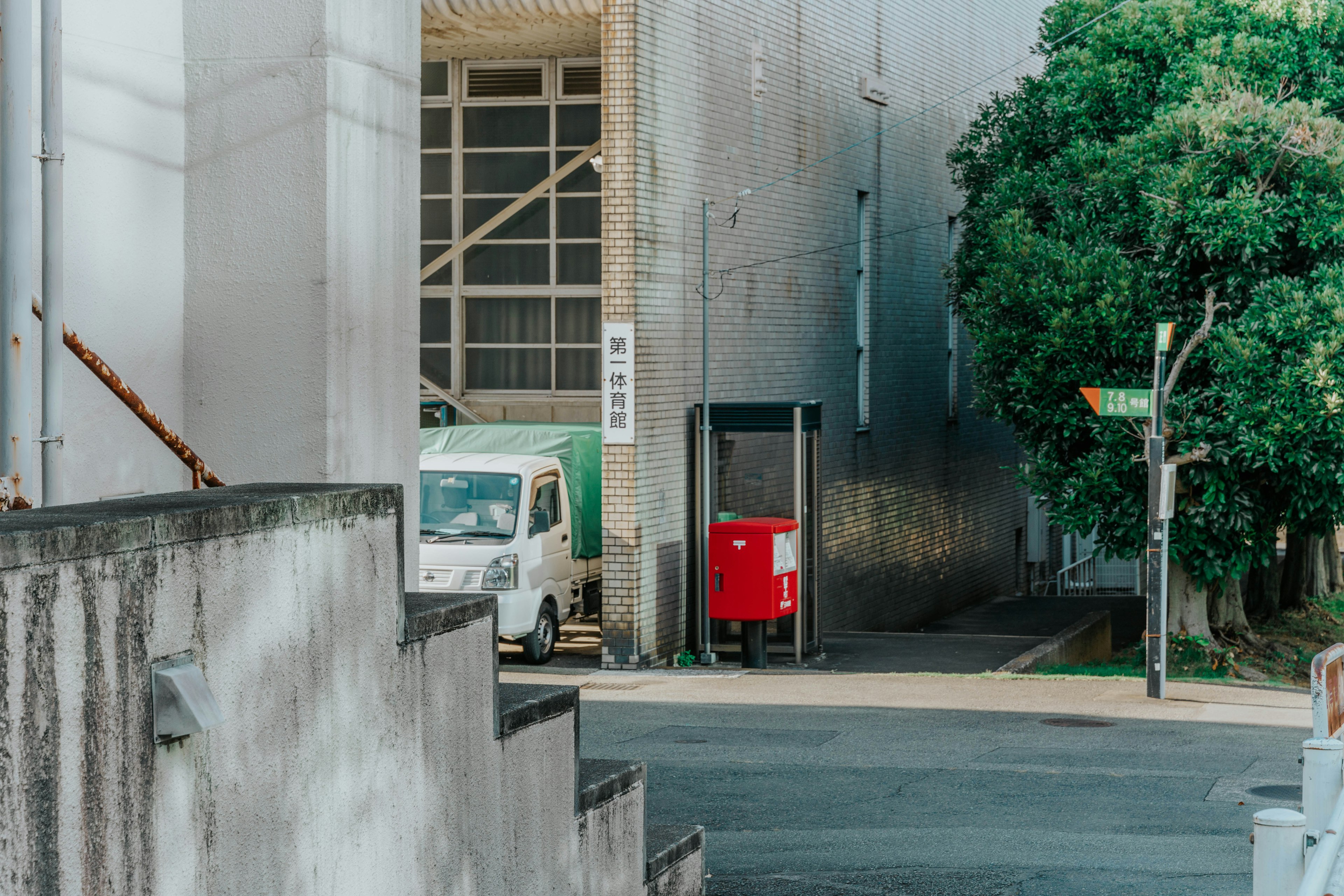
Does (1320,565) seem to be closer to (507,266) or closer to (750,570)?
(750,570)

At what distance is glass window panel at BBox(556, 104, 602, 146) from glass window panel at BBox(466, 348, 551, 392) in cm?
276

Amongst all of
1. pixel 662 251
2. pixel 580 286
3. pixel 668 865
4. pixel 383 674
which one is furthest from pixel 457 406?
pixel 383 674

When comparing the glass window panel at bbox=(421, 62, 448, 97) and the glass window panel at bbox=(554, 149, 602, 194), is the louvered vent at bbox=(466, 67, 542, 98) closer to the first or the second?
the glass window panel at bbox=(421, 62, 448, 97)

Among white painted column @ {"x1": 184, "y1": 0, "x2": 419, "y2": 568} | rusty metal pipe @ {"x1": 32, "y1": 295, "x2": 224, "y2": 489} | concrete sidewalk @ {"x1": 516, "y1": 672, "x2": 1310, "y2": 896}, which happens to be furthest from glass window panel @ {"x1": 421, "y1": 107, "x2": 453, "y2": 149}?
rusty metal pipe @ {"x1": 32, "y1": 295, "x2": 224, "y2": 489}

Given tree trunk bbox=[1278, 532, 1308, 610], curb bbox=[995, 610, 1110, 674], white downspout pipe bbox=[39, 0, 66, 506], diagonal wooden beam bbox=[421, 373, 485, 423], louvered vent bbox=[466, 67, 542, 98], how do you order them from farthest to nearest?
tree trunk bbox=[1278, 532, 1308, 610] < diagonal wooden beam bbox=[421, 373, 485, 423] < louvered vent bbox=[466, 67, 542, 98] < curb bbox=[995, 610, 1110, 674] < white downspout pipe bbox=[39, 0, 66, 506]

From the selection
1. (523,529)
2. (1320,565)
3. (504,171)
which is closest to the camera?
(523,529)

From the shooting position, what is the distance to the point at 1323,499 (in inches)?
616

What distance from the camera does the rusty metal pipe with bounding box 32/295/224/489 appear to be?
409cm

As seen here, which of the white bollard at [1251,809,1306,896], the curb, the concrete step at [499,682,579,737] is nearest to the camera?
the white bollard at [1251,809,1306,896]

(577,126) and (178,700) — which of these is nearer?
(178,700)

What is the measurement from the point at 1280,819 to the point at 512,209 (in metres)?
15.9

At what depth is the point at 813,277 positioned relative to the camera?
19.3 m

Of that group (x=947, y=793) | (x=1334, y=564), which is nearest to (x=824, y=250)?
(x=947, y=793)

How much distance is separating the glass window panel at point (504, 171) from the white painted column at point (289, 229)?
45.6 feet
